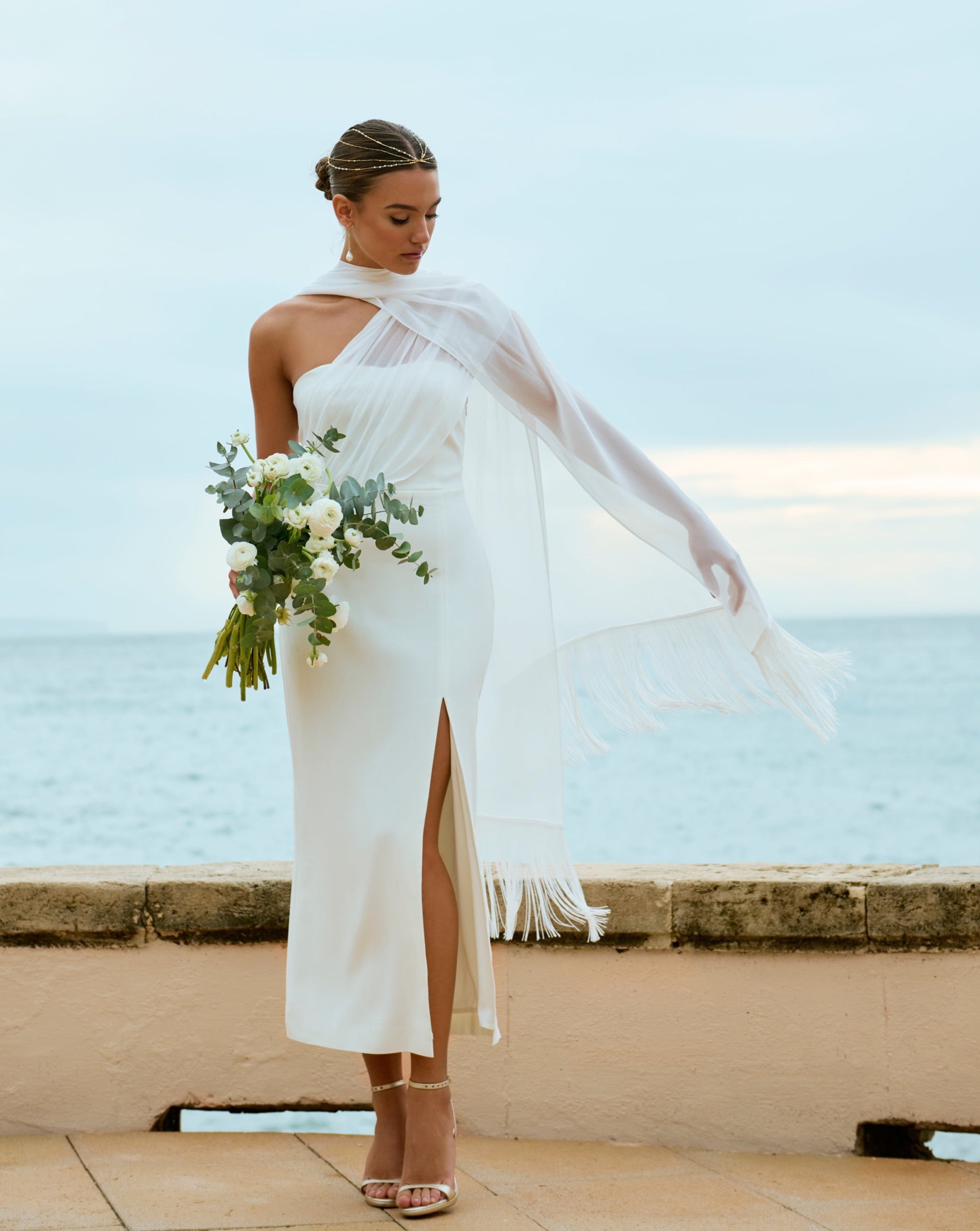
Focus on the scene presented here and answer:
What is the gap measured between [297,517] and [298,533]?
0.14 ft

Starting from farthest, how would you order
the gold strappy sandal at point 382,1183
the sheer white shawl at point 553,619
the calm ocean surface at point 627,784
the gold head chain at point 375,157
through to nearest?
the calm ocean surface at point 627,784
the sheer white shawl at point 553,619
the gold head chain at point 375,157
the gold strappy sandal at point 382,1183

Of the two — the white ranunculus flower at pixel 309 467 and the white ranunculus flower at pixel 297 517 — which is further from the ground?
the white ranunculus flower at pixel 309 467

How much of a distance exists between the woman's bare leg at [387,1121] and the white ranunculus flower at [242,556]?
0.96m

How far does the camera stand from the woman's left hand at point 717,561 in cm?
266

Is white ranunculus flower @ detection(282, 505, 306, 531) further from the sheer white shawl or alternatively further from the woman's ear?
the woman's ear

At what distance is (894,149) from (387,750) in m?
34.8

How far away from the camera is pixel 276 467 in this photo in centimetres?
233

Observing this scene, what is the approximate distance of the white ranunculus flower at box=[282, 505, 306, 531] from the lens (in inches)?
90.6

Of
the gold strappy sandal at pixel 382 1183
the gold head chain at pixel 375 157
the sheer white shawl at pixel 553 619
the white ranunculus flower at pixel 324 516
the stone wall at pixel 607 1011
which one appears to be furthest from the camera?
the stone wall at pixel 607 1011

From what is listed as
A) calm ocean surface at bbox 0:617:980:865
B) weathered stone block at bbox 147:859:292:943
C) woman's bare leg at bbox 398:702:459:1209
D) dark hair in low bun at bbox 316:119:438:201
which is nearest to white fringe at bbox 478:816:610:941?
woman's bare leg at bbox 398:702:459:1209

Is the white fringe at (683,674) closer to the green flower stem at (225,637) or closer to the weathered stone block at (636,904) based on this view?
the weathered stone block at (636,904)

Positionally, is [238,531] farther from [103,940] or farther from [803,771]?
[803,771]

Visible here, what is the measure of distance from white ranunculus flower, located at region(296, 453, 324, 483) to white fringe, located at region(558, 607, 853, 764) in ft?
2.55

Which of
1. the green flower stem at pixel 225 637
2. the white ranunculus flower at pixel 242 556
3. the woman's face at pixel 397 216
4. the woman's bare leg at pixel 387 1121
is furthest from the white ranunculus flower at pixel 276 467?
the woman's bare leg at pixel 387 1121
